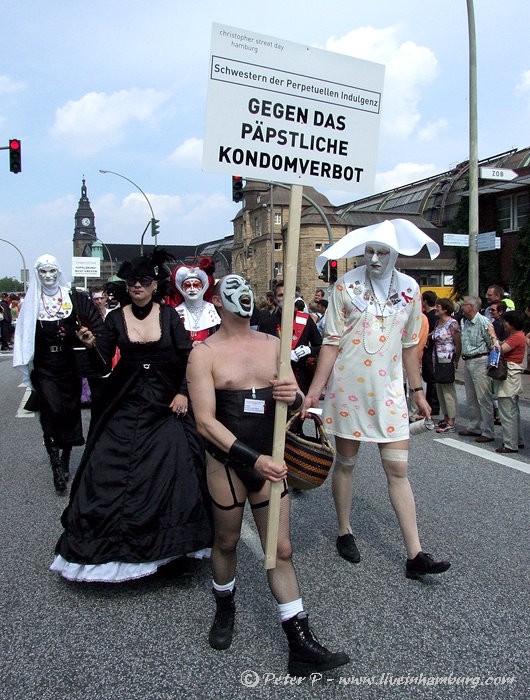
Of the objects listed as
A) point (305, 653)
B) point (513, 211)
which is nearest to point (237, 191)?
point (513, 211)

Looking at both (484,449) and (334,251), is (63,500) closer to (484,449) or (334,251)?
(334,251)

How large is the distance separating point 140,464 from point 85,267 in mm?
21664

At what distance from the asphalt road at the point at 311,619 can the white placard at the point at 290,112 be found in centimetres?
216

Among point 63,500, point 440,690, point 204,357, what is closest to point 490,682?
point 440,690

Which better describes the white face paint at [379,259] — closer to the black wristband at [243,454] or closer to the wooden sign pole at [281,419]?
the wooden sign pole at [281,419]

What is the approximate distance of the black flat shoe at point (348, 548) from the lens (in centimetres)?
427

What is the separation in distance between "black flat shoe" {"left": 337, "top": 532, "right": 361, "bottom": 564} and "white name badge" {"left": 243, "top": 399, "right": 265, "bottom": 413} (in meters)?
1.66

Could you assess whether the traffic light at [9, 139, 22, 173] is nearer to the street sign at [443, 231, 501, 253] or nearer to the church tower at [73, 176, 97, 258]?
the street sign at [443, 231, 501, 253]

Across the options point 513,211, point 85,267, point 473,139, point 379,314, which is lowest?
point 379,314

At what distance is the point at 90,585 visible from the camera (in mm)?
3955

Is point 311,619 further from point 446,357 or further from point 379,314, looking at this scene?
point 446,357

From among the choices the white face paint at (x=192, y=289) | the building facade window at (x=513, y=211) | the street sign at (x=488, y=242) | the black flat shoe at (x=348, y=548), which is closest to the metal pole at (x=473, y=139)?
the street sign at (x=488, y=242)

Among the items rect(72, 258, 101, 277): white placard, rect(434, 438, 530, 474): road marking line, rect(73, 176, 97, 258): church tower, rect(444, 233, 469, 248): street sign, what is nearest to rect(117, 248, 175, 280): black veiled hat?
rect(434, 438, 530, 474): road marking line

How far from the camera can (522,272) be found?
29547 millimetres
